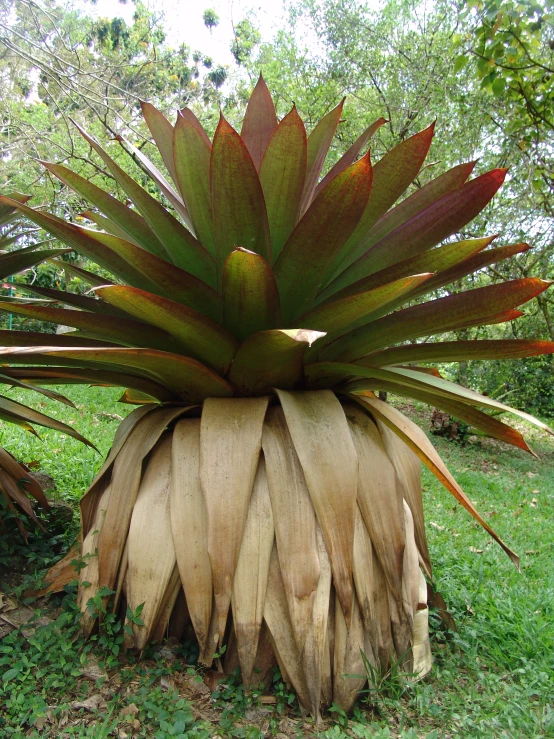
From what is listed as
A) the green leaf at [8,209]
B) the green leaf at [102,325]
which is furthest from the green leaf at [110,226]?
the green leaf at [102,325]

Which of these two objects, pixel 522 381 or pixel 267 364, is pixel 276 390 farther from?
pixel 522 381

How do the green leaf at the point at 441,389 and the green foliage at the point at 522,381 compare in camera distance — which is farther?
the green foliage at the point at 522,381

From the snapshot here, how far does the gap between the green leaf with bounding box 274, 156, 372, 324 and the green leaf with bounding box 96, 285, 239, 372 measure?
0.80ft

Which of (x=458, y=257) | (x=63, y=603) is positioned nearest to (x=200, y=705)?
(x=63, y=603)

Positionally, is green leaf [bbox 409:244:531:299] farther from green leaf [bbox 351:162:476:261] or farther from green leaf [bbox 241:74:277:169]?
green leaf [bbox 241:74:277:169]

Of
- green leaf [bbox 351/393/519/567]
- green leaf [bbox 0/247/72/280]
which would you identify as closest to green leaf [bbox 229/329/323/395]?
green leaf [bbox 351/393/519/567]

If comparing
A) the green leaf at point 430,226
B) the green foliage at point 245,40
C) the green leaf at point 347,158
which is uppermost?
the green foliage at point 245,40

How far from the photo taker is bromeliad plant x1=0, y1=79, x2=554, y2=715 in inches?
58.1

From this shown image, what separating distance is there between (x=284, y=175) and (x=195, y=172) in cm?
28

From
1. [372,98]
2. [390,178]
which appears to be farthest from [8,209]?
[372,98]

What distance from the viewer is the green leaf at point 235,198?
1483mm

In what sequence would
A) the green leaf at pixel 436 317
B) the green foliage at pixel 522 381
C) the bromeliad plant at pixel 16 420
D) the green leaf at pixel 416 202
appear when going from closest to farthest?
1. the green leaf at pixel 436 317
2. the green leaf at pixel 416 202
3. the bromeliad plant at pixel 16 420
4. the green foliage at pixel 522 381

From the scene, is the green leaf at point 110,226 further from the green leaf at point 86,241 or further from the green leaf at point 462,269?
the green leaf at point 462,269

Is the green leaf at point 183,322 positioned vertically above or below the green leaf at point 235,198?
below
